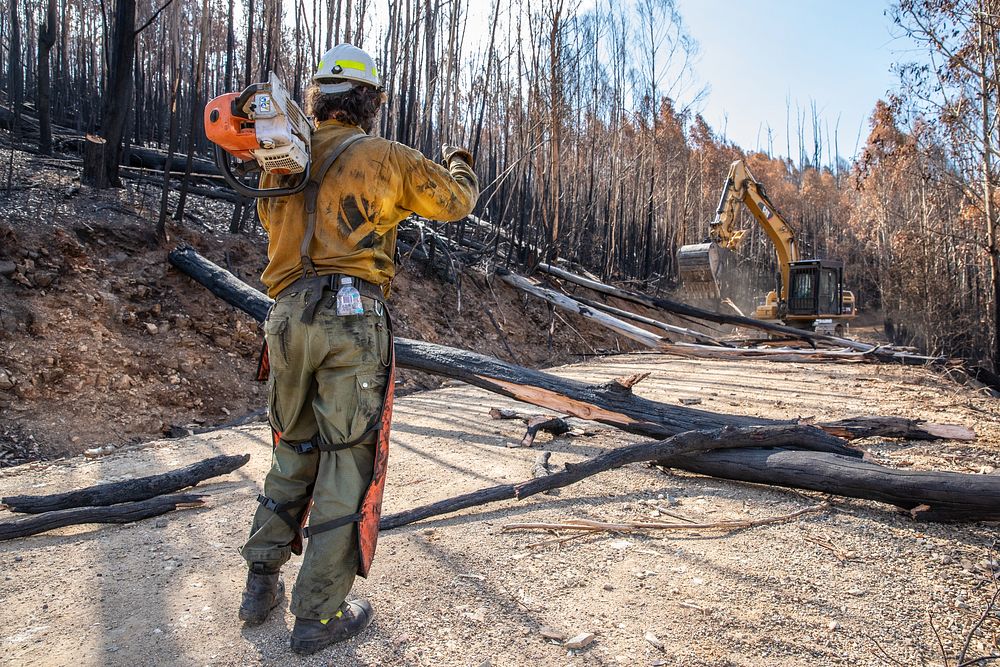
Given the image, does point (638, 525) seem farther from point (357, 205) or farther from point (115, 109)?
point (115, 109)

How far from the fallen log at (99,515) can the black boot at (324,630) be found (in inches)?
52.1

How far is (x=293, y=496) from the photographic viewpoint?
1.97m

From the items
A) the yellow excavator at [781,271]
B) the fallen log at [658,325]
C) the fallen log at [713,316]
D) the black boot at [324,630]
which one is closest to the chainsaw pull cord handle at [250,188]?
the black boot at [324,630]

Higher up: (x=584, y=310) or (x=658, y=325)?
(x=584, y=310)

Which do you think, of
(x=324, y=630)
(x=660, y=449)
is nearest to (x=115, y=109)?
(x=660, y=449)

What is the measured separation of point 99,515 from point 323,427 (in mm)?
1457

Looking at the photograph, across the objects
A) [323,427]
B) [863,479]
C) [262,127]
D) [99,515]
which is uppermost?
[262,127]

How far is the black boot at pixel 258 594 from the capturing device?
188 cm

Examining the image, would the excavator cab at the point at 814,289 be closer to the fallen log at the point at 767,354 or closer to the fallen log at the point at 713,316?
the fallen log at the point at 713,316

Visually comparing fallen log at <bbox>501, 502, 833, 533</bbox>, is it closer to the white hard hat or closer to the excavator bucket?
the white hard hat

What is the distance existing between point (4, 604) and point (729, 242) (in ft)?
39.8

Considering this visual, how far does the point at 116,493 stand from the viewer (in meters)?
2.80

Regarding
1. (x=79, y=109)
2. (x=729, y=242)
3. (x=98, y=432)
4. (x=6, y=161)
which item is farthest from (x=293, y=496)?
(x=79, y=109)

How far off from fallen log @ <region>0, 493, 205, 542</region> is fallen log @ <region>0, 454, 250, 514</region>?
0.15 feet
